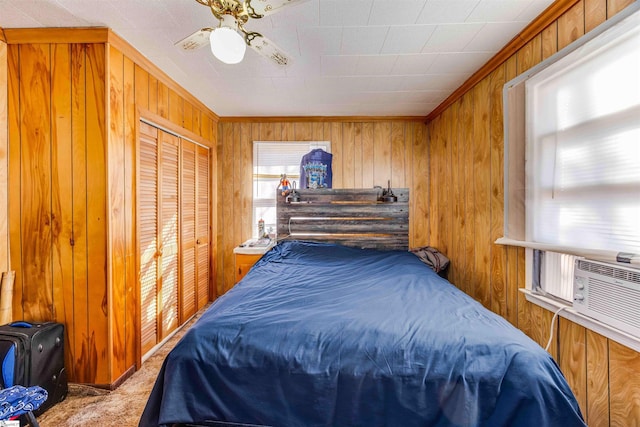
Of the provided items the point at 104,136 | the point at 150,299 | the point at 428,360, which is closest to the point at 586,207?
the point at 428,360

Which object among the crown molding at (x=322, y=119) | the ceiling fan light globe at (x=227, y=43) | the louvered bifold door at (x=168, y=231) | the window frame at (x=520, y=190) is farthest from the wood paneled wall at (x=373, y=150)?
the ceiling fan light globe at (x=227, y=43)

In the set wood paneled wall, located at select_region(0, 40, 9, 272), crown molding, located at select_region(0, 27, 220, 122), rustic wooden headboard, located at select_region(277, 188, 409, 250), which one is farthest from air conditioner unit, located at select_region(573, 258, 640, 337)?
wood paneled wall, located at select_region(0, 40, 9, 272)

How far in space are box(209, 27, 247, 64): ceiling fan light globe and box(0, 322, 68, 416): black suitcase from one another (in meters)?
1.92

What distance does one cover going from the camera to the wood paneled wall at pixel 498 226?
1.31 m

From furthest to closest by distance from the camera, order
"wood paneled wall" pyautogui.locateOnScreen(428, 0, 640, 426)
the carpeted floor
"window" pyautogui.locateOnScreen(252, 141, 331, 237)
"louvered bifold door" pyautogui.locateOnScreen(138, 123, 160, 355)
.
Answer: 1. "window" pyautogui.locateOnScreen(252, 141, 331, 237)
2. "louvered bifold door" pyautogui.locateOnScreen(138, 123, 160, 355)
3. the carpeted floor
4. "wood paneled wall" pyautogui.locateOnScreen(428, 0, 640, 426)

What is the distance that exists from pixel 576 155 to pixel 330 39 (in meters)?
1.57

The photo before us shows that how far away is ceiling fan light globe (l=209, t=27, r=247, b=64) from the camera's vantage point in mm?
1207

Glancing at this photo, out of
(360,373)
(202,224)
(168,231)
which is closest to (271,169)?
(202,224)

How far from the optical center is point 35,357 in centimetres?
165

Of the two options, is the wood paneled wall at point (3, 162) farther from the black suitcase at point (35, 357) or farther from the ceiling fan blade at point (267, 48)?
the ceiling fan blade at point (267, 48)

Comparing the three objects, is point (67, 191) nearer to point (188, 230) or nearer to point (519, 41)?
point (188, 230)

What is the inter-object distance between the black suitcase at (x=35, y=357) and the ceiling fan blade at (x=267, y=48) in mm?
2078

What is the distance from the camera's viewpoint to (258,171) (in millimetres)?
3699

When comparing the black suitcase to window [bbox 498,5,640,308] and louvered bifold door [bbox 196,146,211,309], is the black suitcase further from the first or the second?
window [bbox 498,5,640,308]
